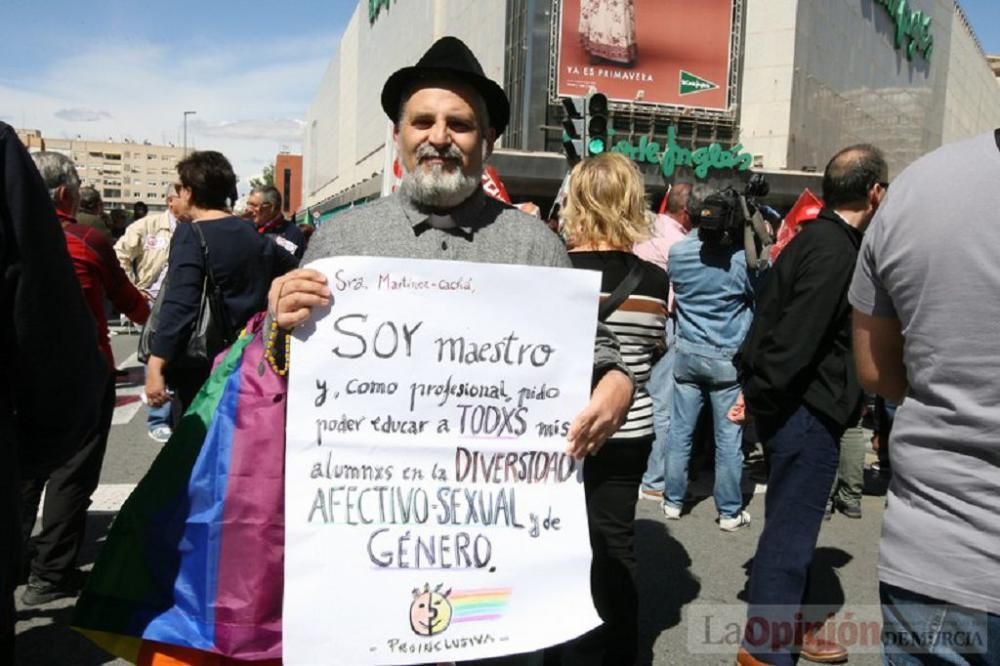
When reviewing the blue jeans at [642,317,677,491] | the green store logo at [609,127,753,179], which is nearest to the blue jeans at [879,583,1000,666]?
the blue jeans at [642,317,677,491]

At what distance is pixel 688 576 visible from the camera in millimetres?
4320

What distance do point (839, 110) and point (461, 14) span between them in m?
13.0

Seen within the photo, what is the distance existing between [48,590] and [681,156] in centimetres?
2217

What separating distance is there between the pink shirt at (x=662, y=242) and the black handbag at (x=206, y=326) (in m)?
2.94


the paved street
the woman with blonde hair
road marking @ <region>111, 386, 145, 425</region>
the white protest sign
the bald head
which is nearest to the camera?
the white protest sign

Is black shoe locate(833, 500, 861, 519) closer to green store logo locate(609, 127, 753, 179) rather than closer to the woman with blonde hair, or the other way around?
the woman with blonde hair

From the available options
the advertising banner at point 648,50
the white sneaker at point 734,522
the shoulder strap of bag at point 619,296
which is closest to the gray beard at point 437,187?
the shoulder strap of bag at point 619,296

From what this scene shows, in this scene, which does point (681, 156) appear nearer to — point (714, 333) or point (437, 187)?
point (714, 333)

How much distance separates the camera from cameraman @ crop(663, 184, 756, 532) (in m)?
4.96

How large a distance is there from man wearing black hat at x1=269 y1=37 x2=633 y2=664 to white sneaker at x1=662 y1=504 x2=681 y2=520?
128 inches

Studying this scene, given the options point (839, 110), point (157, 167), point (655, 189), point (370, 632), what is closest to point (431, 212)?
point (370, 632)

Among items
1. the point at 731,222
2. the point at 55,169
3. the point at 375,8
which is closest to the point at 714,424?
the point at 731,222

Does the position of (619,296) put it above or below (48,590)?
above

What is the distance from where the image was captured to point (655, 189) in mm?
24312
